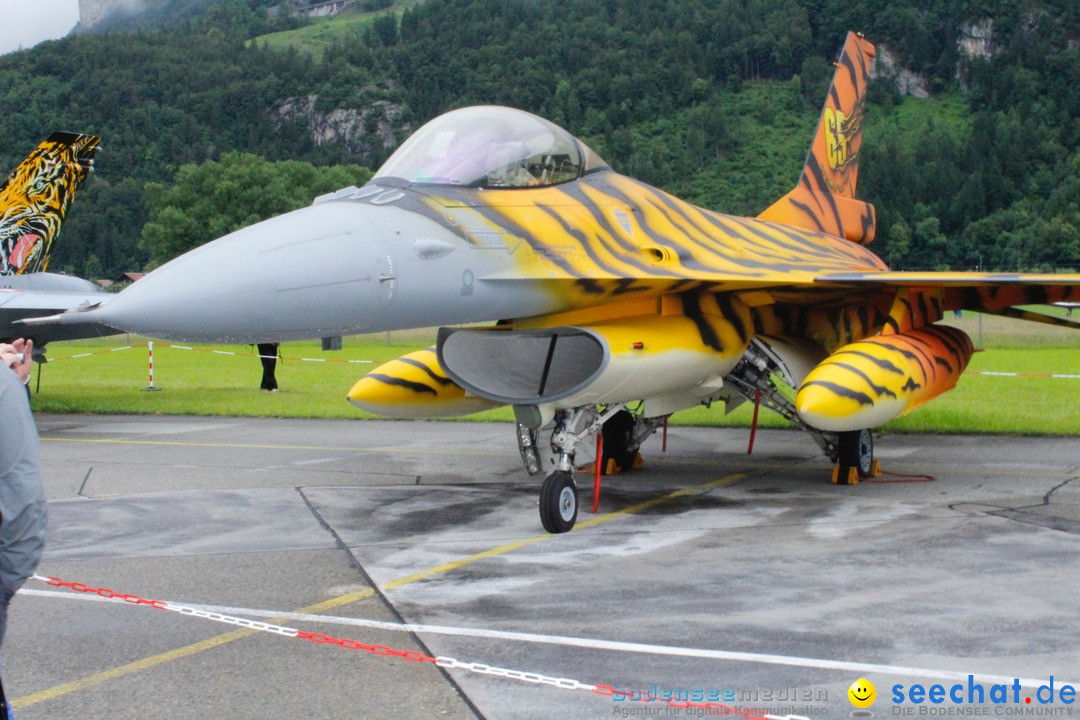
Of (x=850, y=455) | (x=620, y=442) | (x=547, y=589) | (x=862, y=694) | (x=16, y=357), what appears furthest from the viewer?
(x=620, y=442)

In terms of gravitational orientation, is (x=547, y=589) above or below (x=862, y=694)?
below

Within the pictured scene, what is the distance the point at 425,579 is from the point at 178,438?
839cm

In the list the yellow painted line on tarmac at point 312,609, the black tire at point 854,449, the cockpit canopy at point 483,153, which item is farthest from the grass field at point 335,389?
the cockpit canopy at point 483,153

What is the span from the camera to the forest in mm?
Result: 97812

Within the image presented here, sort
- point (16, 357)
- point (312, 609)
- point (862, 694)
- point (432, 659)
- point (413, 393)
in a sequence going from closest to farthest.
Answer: point (16, 357), point (862, 694), point (432, 659), point (312, 609), point (413, 393)

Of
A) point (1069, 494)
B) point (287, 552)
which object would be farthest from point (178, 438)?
point (1069, 494)

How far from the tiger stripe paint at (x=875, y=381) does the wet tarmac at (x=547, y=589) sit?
30.0 inches

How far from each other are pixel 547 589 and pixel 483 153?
10.3ft

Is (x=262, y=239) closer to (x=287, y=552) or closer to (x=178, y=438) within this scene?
(x=287, y=552)

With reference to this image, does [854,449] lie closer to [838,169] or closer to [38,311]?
[838,169]

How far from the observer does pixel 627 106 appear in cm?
12888

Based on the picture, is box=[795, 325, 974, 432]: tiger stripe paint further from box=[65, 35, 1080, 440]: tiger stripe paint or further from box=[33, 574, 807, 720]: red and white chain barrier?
box=[33, 574, 807, 720]: red and white chain barrier

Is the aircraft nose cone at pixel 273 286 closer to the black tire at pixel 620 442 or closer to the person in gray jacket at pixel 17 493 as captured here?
the person in gray jacket at pixel 17 493

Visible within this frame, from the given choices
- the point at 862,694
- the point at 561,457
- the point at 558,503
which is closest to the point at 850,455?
the point at 561,457
